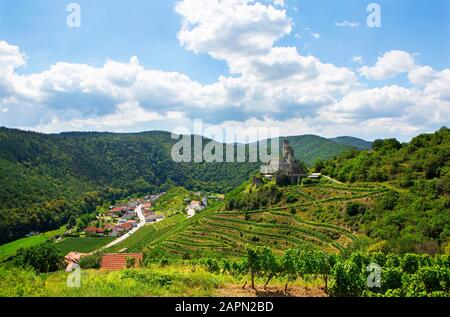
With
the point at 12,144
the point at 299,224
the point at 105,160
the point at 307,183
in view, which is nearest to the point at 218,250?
the point at 299,224

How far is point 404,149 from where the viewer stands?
177 ft

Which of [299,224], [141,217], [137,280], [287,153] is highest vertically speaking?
[287,153]

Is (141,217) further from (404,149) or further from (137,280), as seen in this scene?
(137,280)

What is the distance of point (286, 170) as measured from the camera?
62.3m

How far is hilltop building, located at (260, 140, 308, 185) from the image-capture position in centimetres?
5984

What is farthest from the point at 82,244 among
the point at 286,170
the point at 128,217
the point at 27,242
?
the point at 286,170

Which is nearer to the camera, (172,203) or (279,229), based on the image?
(279,229)

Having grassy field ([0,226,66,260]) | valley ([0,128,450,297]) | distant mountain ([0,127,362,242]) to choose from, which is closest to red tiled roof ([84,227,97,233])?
valley ([0,128,450,297])

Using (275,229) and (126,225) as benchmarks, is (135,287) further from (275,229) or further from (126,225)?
(126,225)

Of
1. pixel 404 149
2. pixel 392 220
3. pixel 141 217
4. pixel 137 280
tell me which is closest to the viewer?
pixel 137 280

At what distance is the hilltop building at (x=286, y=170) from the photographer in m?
59.8

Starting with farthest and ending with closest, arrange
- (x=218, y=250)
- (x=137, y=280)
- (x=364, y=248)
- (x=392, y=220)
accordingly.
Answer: (x=218, y=250) → (x=392, y=220) → (x=364, y=248) → (x=137, y=280)

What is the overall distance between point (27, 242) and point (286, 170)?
51716 millimetres

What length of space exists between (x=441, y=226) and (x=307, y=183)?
89.1ft
